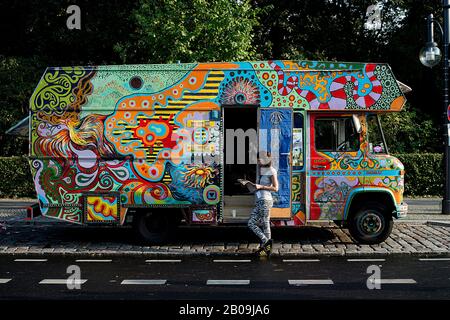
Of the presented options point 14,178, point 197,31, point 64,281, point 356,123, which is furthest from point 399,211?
point 14,178

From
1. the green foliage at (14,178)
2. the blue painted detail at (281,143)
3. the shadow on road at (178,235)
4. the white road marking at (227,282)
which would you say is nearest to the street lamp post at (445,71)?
the shadow on road at (178,235)

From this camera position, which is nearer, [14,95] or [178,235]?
[178,235]

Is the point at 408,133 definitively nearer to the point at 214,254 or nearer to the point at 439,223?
the point at 439,223

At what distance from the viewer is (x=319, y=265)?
9.68 m

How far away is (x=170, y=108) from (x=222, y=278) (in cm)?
375

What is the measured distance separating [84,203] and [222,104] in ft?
10.4

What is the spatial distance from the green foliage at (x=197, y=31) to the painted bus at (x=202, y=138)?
739cm

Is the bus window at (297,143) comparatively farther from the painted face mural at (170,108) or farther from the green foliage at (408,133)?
the green foliage at (408,133)

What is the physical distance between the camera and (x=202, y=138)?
11180 mm

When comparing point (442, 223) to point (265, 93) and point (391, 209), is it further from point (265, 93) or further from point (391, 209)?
point (265, 93)

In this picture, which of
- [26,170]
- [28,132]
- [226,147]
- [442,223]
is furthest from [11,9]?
[442,223]

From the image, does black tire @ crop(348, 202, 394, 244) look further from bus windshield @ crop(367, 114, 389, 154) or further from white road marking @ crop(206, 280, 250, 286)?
white road marking @ crop(206, 280, 250, 286)

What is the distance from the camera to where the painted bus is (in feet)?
36.7

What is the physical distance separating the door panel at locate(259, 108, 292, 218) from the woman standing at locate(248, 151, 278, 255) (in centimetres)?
66
